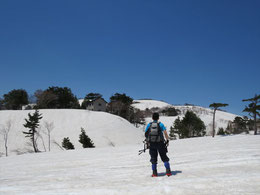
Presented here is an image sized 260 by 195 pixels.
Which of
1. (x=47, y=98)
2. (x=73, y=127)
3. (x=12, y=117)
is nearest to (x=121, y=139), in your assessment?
(x=73, y=127)

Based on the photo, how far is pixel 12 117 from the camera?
184ft

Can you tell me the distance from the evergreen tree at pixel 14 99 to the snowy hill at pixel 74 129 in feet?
91.6

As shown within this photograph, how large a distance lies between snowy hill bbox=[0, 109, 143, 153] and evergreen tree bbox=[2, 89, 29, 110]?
2793cm

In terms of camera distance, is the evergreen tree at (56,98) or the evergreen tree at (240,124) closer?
the evergreen tree at (240,124)

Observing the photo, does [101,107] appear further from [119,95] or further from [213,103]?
[213,103]

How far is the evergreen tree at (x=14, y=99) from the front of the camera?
8219cm

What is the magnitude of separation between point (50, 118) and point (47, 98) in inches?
912

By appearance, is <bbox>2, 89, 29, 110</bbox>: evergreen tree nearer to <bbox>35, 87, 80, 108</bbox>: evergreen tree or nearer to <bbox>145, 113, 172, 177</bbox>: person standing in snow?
<bbox>35, 87, 80, 108</bbox>: evergreen tree

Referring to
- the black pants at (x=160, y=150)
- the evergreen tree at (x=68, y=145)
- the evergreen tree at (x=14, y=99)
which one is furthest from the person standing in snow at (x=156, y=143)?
the evergreen tree at (x=14, y=99)

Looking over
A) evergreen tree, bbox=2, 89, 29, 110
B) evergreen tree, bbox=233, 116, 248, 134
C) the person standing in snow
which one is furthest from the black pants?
evergreen tree, bbox=2, 89, 29, 110

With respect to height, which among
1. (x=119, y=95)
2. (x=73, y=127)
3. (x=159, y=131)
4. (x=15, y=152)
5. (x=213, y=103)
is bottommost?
(x=15, y=152)

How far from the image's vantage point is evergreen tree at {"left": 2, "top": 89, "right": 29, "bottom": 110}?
82188 millimetres

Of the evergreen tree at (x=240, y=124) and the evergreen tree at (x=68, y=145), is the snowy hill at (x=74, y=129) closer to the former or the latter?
the evergreen tree at (x=68, y=145)

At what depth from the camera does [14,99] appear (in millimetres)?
82062
